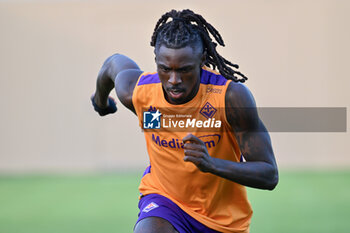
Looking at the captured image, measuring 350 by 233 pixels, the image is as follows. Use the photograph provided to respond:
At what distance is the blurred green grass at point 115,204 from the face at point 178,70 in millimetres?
3599

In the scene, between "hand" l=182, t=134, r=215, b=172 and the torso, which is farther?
the torso

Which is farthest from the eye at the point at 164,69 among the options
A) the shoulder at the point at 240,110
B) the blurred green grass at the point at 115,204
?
the blurred green grass at the point at 115,204

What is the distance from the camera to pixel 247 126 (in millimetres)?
3439

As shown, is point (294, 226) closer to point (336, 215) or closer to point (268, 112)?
point (336, 215)

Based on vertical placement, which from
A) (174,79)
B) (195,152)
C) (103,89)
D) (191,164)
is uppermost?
(174,79)

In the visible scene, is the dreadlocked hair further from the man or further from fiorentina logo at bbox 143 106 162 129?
fiorentina logo at bbox 143 106 162 129

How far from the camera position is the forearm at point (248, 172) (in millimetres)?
3186

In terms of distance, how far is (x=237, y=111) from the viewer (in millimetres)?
3434

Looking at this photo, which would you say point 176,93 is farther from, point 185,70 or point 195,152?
point 195,152

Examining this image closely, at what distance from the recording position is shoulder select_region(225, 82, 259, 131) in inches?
135

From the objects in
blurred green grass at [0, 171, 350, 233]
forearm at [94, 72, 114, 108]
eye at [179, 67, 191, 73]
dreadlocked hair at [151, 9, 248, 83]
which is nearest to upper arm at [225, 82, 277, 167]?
dreadlocked hair at [151, 9, 248, 83]

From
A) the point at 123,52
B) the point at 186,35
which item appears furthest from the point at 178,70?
the point at 123,52

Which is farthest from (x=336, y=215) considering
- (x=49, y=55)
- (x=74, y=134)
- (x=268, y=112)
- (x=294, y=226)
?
(x=49, y=55)

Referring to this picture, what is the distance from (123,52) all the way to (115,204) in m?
4.55
